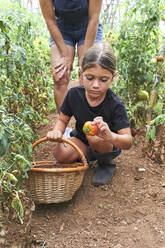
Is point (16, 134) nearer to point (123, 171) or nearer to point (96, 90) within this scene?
point (96, 90)

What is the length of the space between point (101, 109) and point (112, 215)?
649 mm

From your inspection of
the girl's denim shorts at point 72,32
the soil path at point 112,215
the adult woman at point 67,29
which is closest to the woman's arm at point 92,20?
the adult woman at point 67,29

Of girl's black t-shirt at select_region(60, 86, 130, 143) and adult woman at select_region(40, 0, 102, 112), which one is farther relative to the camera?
adult woman at select_region(40, 0, 102, 112)

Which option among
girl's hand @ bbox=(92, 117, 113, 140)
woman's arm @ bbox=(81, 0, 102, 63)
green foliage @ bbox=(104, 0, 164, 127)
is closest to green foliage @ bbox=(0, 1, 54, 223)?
girl's hand @ bbox=(92, 117, 113, 140)

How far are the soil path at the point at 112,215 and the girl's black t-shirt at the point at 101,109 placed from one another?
435mm

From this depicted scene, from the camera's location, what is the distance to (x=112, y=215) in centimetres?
173

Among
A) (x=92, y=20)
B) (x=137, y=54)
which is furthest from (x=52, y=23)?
(x=137, y=54)

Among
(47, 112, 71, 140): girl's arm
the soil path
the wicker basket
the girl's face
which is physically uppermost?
the girl's face

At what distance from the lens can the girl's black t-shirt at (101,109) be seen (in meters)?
1.80

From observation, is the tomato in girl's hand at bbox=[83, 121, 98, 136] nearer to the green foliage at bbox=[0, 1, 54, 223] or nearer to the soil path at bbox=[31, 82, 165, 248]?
the green foliage at bbox=[0, 1, 54, 223]

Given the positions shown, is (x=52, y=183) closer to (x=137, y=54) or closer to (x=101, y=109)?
(x=101, y=109)

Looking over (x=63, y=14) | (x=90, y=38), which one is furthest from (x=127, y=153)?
(x=63, y=14)

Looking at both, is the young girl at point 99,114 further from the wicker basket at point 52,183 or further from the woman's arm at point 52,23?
the woman's arm at point 52,23

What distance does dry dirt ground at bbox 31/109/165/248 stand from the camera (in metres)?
1.49
